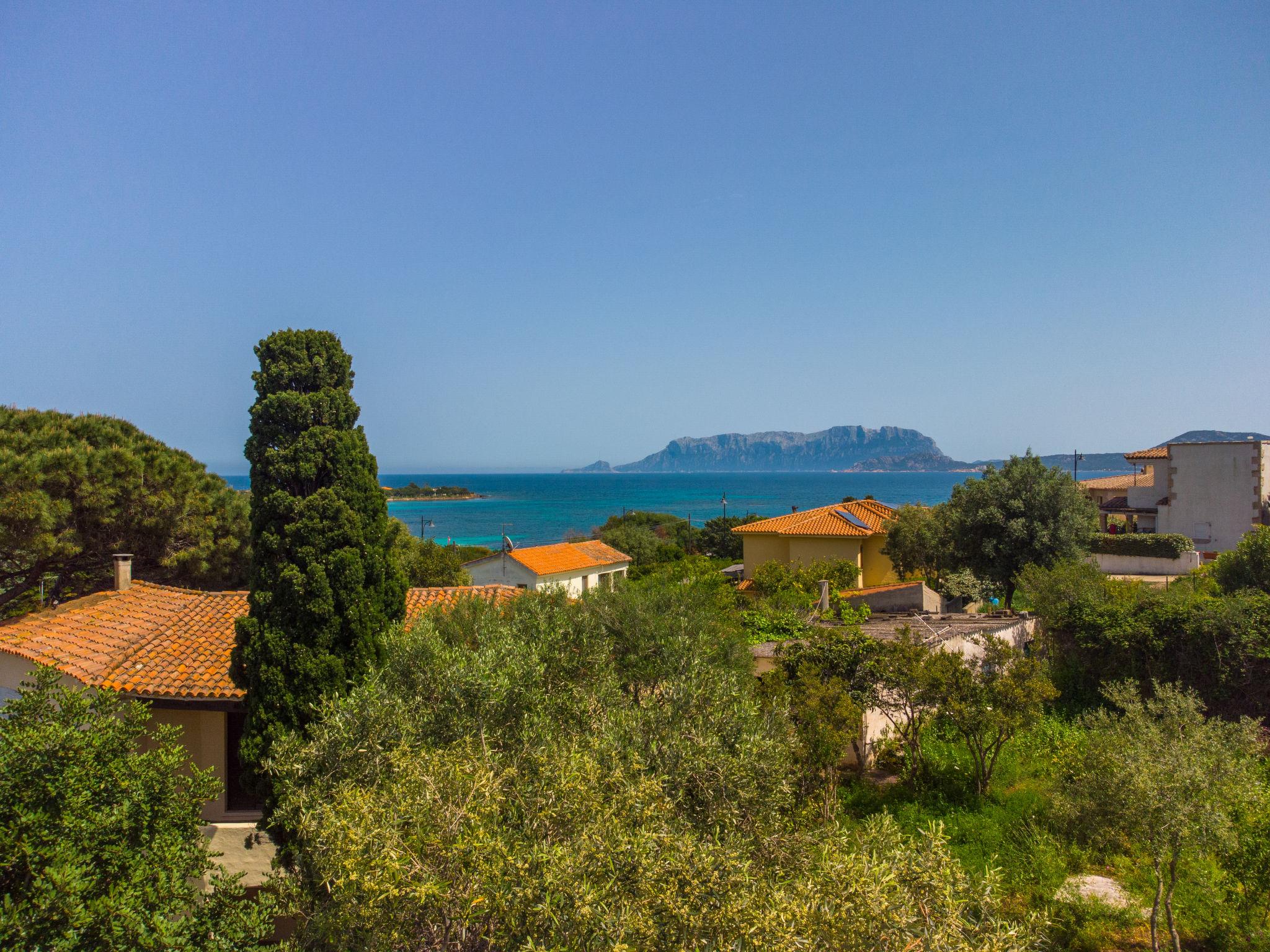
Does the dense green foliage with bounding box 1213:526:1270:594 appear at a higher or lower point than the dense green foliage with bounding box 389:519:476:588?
higher

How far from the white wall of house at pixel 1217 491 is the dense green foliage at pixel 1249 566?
672 inches

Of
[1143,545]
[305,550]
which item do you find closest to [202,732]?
[305,550]

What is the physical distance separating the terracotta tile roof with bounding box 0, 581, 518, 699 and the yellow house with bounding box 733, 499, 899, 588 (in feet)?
64.2

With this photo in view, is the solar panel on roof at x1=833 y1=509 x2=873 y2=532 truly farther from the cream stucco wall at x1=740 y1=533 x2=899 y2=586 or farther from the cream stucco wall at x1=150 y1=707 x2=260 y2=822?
the cream stucco wall at x1=150 y1=707 x2=260 y2=822

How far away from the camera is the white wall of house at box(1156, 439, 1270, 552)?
3312cm

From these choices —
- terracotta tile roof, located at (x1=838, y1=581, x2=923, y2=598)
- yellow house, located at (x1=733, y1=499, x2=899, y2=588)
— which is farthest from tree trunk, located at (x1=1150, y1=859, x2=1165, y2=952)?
yellow house, located at (x1=733, y1=499, x2=899, y2=588)

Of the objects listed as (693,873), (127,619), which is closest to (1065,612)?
(693,873)

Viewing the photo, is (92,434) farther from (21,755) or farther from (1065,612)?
(1065,612)

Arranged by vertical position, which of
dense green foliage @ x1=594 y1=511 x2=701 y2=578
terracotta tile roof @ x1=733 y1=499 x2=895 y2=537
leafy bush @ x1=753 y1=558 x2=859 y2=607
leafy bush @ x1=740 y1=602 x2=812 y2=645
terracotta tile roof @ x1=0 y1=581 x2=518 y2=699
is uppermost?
terracotta tile roof @ x1=733 y1=499 x2=895 y2=537

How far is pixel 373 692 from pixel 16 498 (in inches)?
520

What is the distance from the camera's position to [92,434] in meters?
18.0

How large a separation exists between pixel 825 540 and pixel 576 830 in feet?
92.7

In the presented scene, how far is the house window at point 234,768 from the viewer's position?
1167 cm

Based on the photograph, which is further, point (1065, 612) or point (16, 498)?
point (1065, 612)
